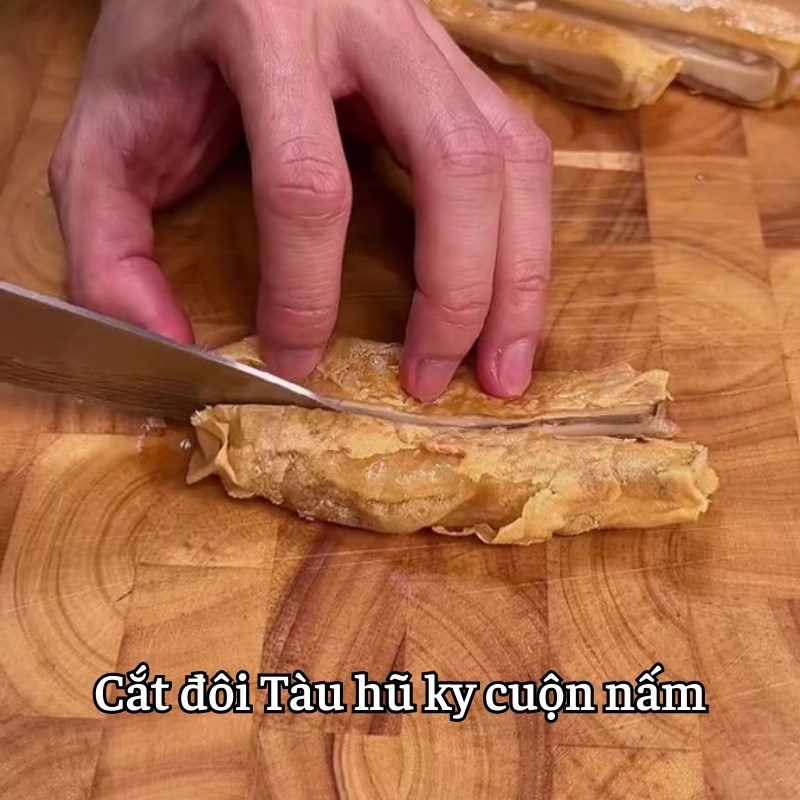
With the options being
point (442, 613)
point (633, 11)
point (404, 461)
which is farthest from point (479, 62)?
point (442, 613)

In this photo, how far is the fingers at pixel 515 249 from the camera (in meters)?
1.38

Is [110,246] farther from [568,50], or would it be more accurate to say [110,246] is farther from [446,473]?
[568,50]

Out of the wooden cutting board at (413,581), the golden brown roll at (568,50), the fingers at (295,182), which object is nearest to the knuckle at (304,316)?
the fingers at (295,182)

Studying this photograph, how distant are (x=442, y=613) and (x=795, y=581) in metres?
0.44

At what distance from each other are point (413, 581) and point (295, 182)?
506mm

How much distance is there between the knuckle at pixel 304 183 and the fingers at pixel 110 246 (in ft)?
1.02

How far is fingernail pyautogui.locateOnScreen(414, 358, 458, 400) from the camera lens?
4.52ft

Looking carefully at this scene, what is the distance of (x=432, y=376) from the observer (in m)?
1.38

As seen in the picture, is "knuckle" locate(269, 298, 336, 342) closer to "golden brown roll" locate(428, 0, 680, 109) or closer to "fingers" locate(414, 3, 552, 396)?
"fingers" locate(414, 3, 552, 396)

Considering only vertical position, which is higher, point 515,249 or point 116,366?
point 515,249

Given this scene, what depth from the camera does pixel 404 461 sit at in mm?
1339

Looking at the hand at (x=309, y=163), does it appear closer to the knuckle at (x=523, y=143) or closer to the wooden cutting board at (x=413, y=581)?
the knuckle at (x=523, y=143)

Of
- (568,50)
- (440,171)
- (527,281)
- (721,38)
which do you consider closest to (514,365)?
(527,281)

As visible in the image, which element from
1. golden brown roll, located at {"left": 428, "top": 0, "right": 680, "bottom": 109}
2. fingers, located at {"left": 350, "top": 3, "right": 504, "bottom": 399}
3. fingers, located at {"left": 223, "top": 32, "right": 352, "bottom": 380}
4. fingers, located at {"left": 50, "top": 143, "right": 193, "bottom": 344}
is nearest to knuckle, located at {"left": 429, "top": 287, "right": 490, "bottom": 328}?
fingers, located at {"left": 350, "top": 3, "right": 504, "bottom": 399}
